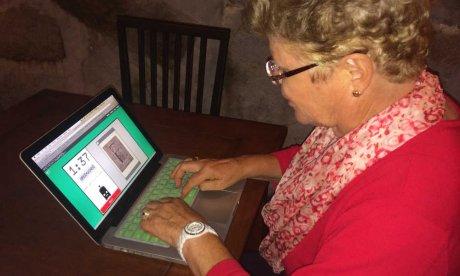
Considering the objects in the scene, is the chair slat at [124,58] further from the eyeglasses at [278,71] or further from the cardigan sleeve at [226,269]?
the cardigan sleeve at [226,269]

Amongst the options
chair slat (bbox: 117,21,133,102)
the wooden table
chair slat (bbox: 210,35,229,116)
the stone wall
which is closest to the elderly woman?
the wooden table

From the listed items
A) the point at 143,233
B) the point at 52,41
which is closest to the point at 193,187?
the point at 143,233

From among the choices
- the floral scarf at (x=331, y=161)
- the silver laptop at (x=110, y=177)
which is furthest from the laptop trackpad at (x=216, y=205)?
the floral scarf at (x=331, y=161)

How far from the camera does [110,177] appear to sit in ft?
3.14

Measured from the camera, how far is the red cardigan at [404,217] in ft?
2.09

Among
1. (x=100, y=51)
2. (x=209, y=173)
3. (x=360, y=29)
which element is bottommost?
(x=100, y=51)

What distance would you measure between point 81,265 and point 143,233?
0.48 feet

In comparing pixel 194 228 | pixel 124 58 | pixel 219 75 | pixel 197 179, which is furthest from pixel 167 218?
pixel 124 58

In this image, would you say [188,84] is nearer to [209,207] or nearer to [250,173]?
[250,173]

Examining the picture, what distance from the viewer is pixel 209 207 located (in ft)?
3.32

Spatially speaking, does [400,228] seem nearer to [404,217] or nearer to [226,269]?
[404,217]

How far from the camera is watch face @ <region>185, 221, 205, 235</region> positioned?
86cm

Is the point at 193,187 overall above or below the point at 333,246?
below

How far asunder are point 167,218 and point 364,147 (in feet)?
1.52
